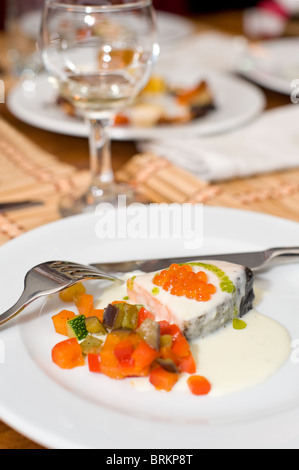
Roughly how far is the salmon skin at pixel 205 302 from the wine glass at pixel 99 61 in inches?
19.8

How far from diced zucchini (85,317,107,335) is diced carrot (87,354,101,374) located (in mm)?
70

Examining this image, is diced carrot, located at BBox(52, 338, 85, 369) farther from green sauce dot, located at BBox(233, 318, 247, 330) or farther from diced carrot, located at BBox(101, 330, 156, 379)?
green sauce dot, located at BBox(233, 318, 247, 330)

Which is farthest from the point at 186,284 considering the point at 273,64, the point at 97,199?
the point at 273,64

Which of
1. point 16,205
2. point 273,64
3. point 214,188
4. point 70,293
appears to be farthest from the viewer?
point 273,64

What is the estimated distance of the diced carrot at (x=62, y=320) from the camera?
3.35ft

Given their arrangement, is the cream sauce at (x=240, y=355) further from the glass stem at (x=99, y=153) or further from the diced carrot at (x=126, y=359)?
the glass stem at (x=99, y=153)

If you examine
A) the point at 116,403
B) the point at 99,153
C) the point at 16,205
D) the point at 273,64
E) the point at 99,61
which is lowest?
the point at 116,403

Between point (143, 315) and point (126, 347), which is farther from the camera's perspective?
point (143, 315)

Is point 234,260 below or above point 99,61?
below

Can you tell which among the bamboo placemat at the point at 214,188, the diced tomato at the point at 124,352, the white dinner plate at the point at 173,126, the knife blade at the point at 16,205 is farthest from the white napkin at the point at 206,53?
the diced tomato at the point at 124,352

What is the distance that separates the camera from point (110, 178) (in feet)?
5.52

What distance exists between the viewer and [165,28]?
11.5ft

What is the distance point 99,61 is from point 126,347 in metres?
0.97

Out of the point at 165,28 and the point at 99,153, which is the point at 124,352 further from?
the point at 165,28
